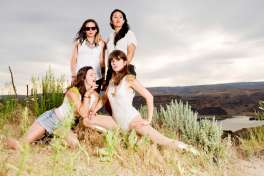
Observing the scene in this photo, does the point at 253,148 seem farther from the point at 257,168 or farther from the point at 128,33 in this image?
the point at 128,33

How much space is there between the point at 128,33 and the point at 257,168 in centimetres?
243

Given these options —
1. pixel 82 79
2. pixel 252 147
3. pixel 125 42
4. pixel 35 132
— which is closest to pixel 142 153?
pixel 82 79

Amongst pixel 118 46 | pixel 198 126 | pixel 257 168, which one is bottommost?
pixel 257 168

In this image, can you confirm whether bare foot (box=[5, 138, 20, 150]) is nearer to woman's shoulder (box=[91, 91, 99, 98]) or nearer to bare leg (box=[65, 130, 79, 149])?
bare leg (box=[65, 130, 79, 149])

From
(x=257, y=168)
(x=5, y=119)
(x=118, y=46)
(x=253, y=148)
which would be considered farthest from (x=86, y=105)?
(x=5, y=119)

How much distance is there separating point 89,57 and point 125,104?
3.70ft

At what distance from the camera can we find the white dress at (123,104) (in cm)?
496

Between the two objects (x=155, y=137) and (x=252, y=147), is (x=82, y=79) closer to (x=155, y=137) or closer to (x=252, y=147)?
(x=155, y=137)

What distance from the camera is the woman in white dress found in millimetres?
4891

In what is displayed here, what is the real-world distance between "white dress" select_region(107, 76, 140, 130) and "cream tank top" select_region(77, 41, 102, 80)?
0.85m

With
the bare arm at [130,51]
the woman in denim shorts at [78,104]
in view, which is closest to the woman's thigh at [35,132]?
the woman in denim shorts at [78,104]

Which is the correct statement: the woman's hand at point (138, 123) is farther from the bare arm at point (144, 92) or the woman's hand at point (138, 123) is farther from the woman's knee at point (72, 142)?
the woman's knee at point (72, 142)

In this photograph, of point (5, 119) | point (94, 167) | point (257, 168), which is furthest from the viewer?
point (5, 119)

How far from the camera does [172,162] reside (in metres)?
4.36
